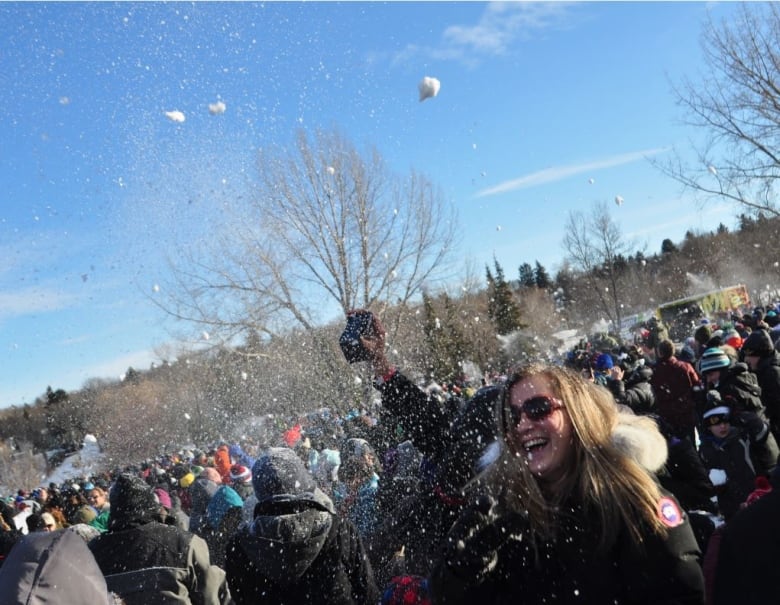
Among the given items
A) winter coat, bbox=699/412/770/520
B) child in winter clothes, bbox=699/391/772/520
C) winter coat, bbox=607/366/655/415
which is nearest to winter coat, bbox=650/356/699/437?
winter coat, bbox=607/366/655/415

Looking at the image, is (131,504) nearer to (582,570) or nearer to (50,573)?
(50,573)

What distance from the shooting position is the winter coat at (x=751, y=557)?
1.06 m

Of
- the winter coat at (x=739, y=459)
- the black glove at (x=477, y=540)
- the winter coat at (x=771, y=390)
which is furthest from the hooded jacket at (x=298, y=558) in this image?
the winter coat at (x=771, y=390)

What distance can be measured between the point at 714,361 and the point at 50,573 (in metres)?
5.68

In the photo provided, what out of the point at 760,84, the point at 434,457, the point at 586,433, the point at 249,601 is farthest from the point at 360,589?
the point at 760,84

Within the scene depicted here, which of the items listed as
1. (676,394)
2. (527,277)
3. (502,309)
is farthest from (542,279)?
(676,394)

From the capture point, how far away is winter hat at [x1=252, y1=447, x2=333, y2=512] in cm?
243

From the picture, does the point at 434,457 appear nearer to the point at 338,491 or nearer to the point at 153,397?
the point at 338,491

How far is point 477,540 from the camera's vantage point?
4.96 feet

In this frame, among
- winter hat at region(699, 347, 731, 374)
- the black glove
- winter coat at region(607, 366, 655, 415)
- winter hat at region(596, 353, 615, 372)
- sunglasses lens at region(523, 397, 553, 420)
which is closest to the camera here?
the black glove

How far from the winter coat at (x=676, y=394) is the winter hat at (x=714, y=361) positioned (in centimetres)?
45

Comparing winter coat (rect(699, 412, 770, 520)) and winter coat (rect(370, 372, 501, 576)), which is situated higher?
winter coat (rect(370, 372, 501, 576))

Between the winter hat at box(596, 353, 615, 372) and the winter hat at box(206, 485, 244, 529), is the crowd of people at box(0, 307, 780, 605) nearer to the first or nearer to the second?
the winter hat at box(206, 485, 244, 529)

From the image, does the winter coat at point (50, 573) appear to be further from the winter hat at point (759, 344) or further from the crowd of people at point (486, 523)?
the winter hat at point (759, 344)
